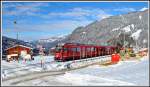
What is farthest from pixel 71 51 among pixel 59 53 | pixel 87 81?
pixel 87 81

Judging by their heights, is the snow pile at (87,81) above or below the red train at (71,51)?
below

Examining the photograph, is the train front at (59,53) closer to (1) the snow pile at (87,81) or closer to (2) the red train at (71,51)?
(2) the red train at (71,51)

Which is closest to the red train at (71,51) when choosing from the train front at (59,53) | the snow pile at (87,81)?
the train front at (59,53)

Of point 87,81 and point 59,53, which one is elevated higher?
point 59,53

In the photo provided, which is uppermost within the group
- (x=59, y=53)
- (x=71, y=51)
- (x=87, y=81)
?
(x=71, y=51)

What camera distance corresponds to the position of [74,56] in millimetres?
58531

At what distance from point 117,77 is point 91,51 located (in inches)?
1388

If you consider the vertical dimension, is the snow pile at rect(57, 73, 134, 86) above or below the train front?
below

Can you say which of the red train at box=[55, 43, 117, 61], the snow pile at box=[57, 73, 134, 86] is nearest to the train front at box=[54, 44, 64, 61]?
the red train at box=[55, 43, 117, 61]

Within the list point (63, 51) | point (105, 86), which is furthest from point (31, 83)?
point (63, 51)

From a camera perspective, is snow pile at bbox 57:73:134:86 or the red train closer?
snow pile at bbox 57:73:134:86

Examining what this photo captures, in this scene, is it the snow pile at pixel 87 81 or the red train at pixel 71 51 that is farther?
the red train at pixel 71 51

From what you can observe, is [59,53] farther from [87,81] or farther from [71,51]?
[87,81]

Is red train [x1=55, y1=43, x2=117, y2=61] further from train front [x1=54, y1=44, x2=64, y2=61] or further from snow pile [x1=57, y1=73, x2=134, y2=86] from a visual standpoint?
snow pile [x1=57, y1=73, x2=134, y2=86]
